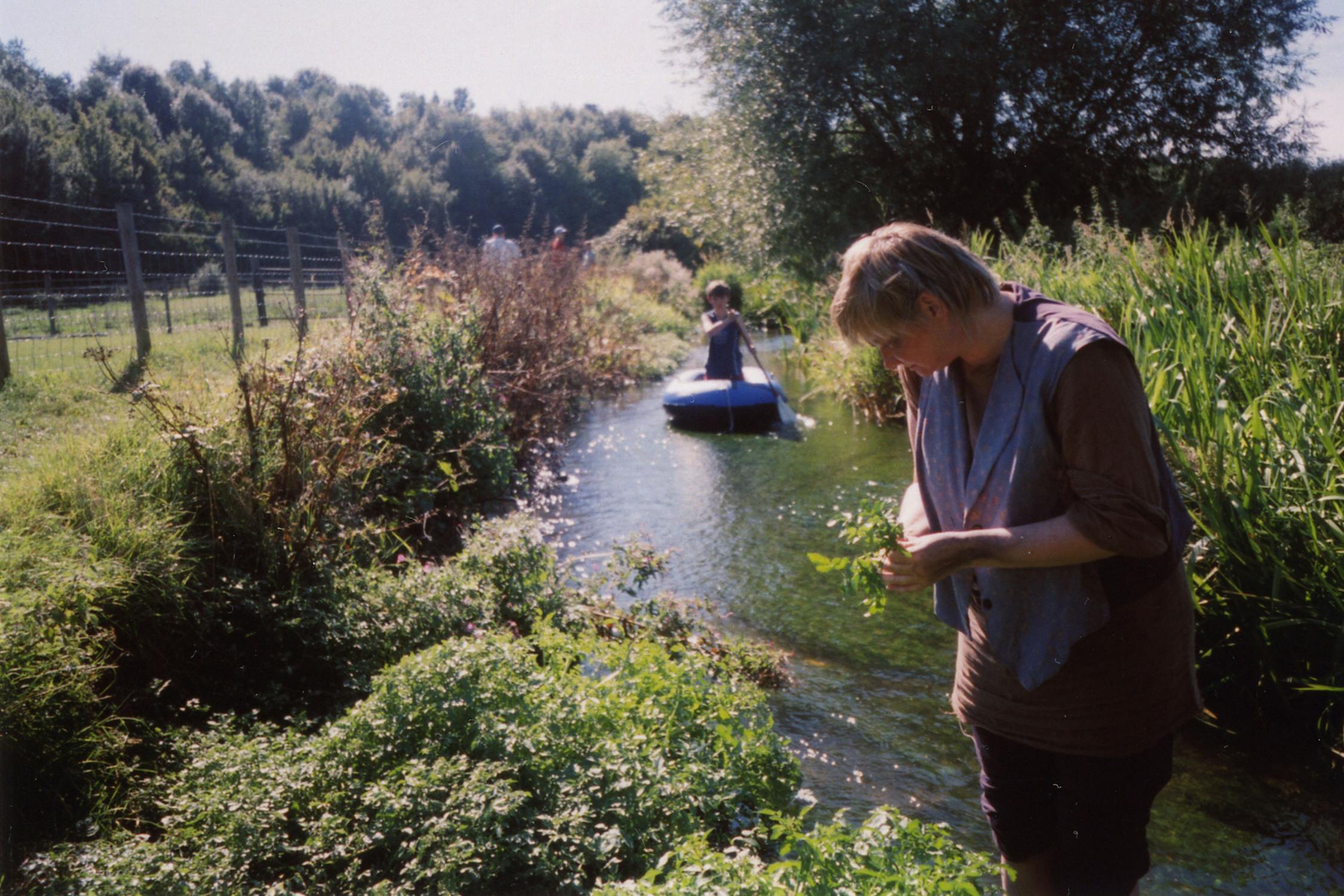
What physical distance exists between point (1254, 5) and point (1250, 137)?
6.14 ft

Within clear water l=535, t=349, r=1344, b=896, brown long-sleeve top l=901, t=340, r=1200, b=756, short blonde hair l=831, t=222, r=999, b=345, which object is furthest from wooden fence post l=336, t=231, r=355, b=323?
brown long-sleeve top l=901, t=340, r=1200, b=756

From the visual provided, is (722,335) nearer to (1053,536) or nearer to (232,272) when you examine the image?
(232,272)

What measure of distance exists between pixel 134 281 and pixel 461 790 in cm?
804

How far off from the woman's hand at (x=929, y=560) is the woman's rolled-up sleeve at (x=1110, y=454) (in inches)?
8.0

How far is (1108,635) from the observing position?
167 centimetres

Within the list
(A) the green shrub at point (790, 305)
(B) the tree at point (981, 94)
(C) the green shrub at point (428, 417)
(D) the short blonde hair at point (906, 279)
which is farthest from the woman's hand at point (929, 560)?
(B) the tree at point (981, 94)

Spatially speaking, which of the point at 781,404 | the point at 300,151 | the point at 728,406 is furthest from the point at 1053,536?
the point at 300,151

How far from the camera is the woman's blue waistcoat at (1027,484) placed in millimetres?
1591

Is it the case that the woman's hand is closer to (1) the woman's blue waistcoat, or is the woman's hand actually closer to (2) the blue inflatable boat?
(1) the woman's blue waistcoat

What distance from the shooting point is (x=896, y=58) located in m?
13.3

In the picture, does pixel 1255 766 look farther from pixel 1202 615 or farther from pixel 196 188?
pixel 196 188

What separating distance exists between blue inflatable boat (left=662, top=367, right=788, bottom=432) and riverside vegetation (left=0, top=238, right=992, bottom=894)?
5045 millimetres

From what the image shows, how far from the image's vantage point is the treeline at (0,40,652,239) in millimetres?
26281

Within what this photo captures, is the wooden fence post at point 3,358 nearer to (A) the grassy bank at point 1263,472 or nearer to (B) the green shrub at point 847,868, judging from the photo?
(B) the green shrub at point 847,868
